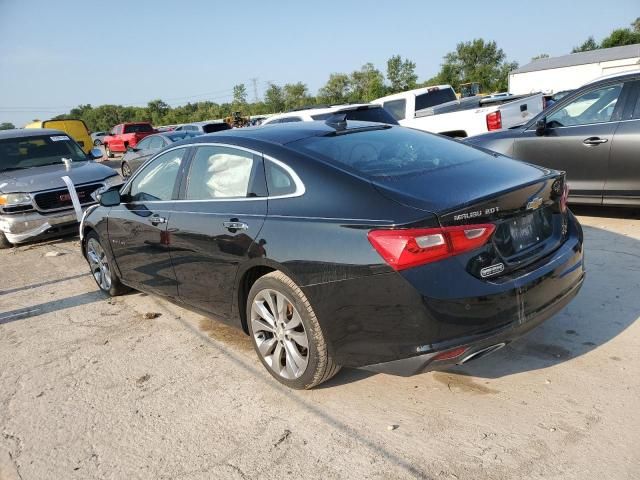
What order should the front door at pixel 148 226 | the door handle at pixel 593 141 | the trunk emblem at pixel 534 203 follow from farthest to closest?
the door handle at pixel 593 141 < the front door at pixel 148 226 < the trunk emblem at pixel 534 203

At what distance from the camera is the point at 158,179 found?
14.8 ft

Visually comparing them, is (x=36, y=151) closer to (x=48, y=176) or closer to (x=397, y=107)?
(x=48, y=176)

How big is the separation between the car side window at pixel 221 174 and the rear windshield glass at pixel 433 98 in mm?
9040

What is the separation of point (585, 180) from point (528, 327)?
413cm

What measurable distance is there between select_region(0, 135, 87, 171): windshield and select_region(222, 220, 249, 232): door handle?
6.81 m

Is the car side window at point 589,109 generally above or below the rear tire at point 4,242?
above

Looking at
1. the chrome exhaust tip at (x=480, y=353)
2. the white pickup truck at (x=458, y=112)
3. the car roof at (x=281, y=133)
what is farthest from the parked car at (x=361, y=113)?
the chrome exhaust tip at (x=480, y=353)

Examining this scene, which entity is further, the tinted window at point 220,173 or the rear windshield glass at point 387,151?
the tinted window at point 220,173

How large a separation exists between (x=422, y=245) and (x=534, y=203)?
34.3 inches

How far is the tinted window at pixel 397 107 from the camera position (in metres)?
12.2

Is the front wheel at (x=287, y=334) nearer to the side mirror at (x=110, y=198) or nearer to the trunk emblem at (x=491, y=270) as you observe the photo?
the trunk emblem at (x=491, y=270)

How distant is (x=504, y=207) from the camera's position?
275cm

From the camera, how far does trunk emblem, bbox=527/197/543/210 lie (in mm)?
2922

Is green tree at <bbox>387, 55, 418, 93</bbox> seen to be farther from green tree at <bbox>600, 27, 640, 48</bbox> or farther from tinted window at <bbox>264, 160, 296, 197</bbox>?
tinted window at <bbox>264, 160, 296, 197</bbox>
